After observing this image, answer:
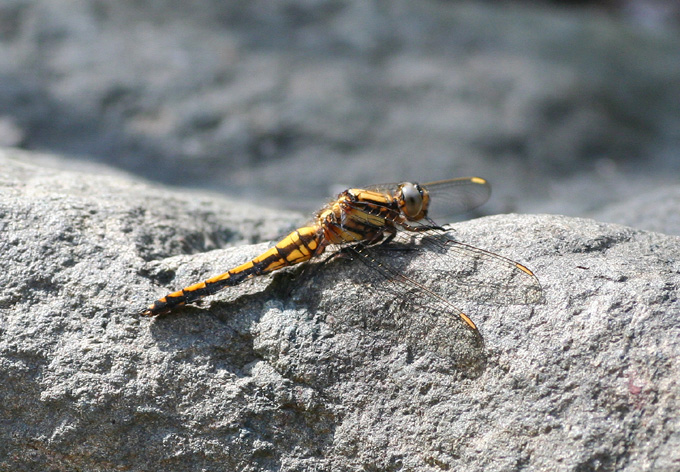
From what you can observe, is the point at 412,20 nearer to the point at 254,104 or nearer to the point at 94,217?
the point at 254,104

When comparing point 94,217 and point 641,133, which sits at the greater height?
point 641,133

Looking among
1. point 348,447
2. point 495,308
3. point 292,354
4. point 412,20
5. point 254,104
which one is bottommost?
point 348,447

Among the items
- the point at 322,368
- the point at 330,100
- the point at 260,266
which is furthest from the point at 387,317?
the point at 330,100

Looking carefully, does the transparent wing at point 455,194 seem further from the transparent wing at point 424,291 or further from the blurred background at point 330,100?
the blurred background at point 330,100

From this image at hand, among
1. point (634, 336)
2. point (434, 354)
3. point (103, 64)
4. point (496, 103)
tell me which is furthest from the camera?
point (496, 103)

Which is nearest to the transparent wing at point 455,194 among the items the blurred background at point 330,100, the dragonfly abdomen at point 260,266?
the dragonfly abdomen at point 260,266

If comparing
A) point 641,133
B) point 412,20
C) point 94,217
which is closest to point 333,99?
point 412,20

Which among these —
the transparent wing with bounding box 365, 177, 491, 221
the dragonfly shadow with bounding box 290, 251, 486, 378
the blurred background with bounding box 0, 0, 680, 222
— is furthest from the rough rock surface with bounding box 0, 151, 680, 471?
the blurred background with bounding box 0, 0, 680, 222
